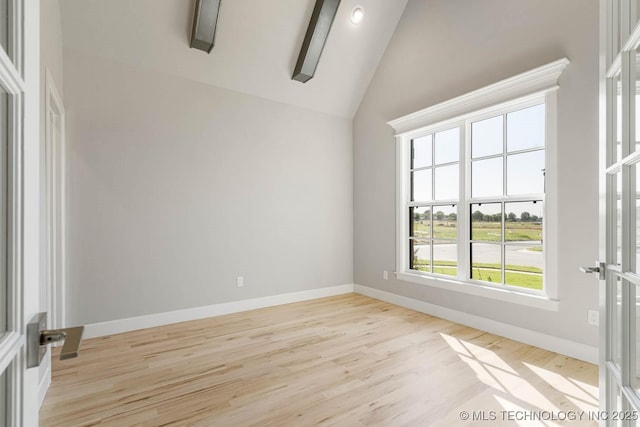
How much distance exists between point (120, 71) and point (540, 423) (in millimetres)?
4409

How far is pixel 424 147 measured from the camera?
400 centimetres

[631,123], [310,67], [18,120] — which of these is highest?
[310,67]

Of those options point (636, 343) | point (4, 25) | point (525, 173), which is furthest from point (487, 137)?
point (4, 25)

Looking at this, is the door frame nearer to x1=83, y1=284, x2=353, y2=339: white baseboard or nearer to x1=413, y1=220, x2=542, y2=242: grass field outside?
x1=83, y1=284, x2=353, y2=339: white baseboard

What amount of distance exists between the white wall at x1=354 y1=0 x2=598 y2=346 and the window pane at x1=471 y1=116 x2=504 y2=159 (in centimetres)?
38

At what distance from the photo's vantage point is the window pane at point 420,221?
393cm

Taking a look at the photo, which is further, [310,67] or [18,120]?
[310,67]

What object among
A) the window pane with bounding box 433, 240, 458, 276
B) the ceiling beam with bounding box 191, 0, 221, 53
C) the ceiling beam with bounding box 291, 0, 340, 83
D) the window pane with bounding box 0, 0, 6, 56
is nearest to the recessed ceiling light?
the ceiling beam with bounding box 291, 0, 340, 83

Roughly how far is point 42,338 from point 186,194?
3.11m

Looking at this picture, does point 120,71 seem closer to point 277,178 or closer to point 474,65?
point 277,178

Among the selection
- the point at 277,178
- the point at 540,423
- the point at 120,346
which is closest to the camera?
the point at 540,423

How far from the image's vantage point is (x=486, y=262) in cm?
330

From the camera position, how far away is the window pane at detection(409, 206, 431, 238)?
3932mm

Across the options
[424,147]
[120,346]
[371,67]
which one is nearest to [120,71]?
[120,346]
